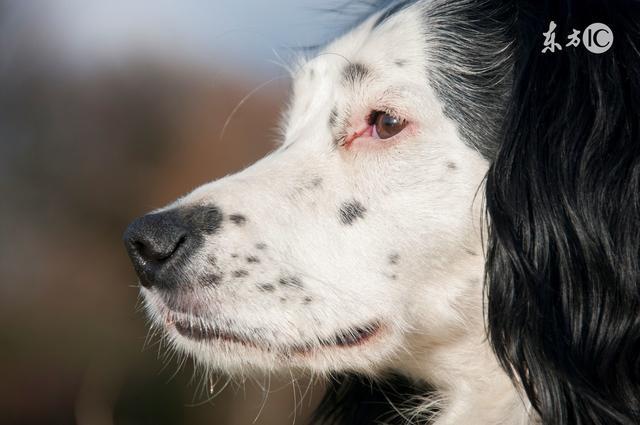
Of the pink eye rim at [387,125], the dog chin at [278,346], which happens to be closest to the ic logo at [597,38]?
the pink eye rim at [387,125]

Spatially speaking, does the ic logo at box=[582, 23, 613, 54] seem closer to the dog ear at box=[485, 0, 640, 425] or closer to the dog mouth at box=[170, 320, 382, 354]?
the dog ear at box=[485, 0, 640, 425]

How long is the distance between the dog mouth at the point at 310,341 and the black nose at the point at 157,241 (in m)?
0.20

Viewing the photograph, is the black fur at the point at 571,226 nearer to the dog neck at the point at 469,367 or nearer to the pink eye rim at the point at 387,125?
the dog neck at the point at 469,367

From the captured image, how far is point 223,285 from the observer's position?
263 centimetres

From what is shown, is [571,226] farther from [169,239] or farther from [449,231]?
[169,239]

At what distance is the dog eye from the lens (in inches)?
111

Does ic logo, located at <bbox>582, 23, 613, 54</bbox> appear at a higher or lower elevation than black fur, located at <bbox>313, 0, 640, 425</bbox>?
higher

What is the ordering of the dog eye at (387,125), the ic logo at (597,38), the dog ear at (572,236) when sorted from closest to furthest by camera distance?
1. the dog ear at (572,236)
2. the ic logo at (597,38)
3. the dog eye at (387,125)

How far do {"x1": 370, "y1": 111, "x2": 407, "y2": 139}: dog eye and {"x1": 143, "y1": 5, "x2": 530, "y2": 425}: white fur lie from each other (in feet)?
0.09

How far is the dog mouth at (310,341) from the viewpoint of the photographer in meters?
2.68

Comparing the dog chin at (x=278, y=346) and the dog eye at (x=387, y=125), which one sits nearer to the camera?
the dog chin at (x=278, y=346)

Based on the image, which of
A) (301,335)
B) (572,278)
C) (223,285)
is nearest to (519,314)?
(572,278)

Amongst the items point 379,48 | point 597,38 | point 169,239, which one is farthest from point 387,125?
point 169,239

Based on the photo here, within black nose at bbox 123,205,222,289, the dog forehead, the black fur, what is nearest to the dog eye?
the dog forehead
